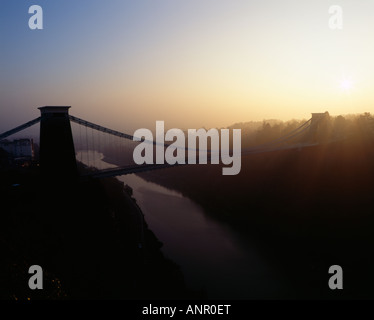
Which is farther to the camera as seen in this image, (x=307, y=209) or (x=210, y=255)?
(x=307, y=209)

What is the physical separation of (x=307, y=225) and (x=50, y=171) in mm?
19188

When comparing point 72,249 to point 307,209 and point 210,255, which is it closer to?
point 210,255

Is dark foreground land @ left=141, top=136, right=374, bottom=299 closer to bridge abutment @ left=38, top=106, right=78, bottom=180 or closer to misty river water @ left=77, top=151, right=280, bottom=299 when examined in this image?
misty river water @ left=77, top=151, right=280, bottom=299

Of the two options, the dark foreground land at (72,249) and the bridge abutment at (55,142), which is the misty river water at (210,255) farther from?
the bridge abutment at (55,142)

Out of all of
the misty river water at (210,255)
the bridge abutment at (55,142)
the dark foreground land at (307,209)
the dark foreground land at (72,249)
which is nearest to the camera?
the dark foreground land at (72,249)

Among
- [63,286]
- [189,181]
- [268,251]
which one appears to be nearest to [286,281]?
[268,251]

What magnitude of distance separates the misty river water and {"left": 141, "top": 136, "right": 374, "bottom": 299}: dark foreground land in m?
→ 1.06

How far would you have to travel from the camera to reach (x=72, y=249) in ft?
41.4

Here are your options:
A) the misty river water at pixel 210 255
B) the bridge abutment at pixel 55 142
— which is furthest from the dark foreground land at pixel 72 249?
the misty river water at pixel 210 255

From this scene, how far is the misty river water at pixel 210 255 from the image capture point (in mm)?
14490

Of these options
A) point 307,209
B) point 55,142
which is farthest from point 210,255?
point 55,142

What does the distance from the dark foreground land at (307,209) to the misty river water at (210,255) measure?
1.06 metres

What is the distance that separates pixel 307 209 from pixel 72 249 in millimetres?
19983
